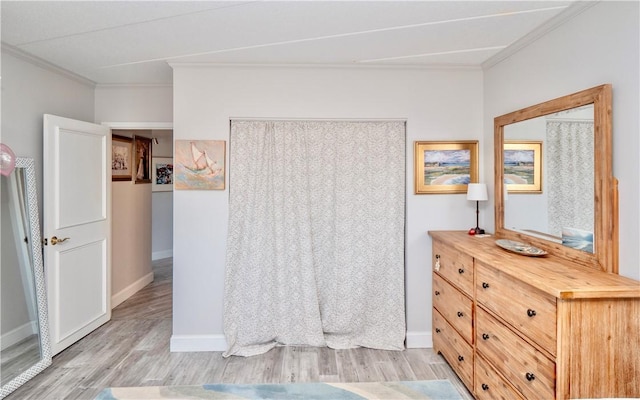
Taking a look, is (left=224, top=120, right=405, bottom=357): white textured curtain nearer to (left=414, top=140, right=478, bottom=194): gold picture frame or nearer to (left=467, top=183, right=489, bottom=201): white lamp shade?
(left=414, top=140, right=478, bottom=194): gold picture frame

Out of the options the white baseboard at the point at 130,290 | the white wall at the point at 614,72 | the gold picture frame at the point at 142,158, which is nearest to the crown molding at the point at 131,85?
the gold picture frame at the point at 142,158

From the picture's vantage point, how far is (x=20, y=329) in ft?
9.00

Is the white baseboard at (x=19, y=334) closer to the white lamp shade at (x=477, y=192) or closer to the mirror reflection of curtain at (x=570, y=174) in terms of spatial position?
the white lamp shade at (x=477, y=192)

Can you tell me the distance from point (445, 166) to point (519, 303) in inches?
61.5

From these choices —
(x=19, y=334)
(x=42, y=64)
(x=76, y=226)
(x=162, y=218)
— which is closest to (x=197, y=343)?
(x=19, y=334)

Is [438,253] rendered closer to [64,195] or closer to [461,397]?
[461,397]

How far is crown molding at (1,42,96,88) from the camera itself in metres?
2.72

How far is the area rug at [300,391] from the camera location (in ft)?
7.76

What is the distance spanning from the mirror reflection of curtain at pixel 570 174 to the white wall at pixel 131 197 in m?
3.65

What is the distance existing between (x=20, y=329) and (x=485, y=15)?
4.27 metres

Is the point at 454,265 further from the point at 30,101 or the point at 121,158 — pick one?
the point at 121,158

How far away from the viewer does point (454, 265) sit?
264cm

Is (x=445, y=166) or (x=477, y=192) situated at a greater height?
(x=445, y=166)

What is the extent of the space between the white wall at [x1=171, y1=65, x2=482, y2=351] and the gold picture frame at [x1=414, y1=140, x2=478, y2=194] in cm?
7
